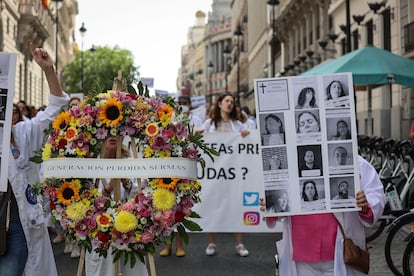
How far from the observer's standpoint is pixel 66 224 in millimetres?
4672

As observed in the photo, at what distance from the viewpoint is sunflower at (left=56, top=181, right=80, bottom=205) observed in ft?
15.3

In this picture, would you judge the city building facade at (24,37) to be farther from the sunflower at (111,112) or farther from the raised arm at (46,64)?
the sunflower at (111,112)

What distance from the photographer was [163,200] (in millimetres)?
4645

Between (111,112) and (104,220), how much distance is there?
69 cm

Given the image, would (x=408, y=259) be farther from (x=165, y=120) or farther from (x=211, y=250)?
(x=165, y=120)

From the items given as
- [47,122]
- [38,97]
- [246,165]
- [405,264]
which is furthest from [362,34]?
[38,97]

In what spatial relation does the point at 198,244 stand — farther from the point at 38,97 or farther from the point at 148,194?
the point at 38,97

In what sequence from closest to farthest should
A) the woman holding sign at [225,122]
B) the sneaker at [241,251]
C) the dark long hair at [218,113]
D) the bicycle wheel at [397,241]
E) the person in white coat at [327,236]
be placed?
the person in white coat at [327,236] < the bicycle wheel at [397,241] < the sneaker at [241,251] < the woman holding sign at [225,122] < the dark long hair at [218,113]

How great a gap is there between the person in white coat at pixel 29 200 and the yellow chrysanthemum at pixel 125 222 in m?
0.88

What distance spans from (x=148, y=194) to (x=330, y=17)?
35.2 metres

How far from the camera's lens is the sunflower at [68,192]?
467cm

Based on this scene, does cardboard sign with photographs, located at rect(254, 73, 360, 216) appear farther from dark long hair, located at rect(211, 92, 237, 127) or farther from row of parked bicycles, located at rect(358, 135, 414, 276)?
dark long hair, located at rect(211, 92, 237, 127)

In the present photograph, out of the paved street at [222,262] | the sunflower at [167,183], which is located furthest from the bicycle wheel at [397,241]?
the sunflower at [167,183]

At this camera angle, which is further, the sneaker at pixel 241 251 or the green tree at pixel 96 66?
the green tree at pixel 96 66
